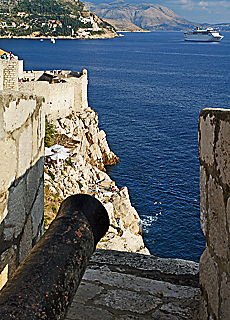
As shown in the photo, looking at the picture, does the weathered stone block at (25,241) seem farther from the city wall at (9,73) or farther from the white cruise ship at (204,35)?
the white cruise ship at (204,35)

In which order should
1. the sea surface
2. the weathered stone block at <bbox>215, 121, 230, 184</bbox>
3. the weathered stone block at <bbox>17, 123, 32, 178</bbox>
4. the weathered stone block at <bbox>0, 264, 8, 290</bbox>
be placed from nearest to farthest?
the weathered stone block at <bbox>215, 121, 230, 184</bbox>
the weathered stone block at <bbox>0, 264, 8, 290</bbox>
the weathered stone block at <bbox>17, 123, 32, 178</bbox>
the sea surface

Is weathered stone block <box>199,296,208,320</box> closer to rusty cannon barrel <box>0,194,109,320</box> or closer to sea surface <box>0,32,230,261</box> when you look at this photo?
rusty cannon barrel <box>0,194,109,320</box>

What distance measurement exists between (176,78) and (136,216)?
41967 mm

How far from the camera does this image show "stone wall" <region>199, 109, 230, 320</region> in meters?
1.52

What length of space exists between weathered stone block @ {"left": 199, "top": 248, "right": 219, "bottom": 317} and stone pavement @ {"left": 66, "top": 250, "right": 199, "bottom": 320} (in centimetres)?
37

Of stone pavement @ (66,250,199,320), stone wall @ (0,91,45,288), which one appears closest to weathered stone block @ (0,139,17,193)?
stone wall @ (0,91,45,288)

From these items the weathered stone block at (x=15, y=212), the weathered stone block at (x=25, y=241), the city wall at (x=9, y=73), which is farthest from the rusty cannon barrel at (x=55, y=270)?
the city wall at (x=9, y=73)

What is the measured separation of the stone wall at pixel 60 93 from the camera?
77.6 ft

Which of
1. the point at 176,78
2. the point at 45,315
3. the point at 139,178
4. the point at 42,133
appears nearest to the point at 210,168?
the point at 45,315

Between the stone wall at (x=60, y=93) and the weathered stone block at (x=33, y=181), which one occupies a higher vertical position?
the weathered stone block at (x=33, y=181)

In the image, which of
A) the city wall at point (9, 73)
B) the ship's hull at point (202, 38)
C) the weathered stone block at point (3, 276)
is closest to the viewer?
the weathered stone block at point (3, 276)

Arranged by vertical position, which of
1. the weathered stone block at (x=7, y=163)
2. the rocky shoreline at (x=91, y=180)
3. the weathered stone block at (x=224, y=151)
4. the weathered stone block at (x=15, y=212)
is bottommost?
the rocky shoreline at (x=91, y=180)

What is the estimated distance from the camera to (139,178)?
24234 mm

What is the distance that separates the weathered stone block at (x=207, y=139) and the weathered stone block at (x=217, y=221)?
110mm
